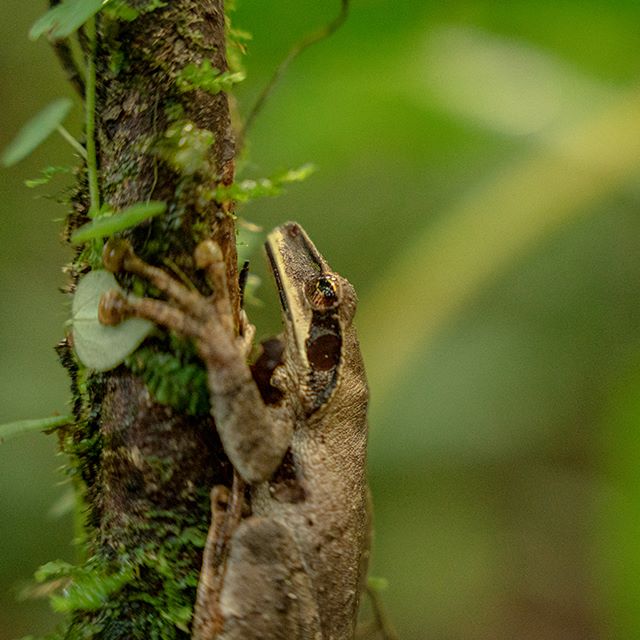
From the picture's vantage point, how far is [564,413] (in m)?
5.74

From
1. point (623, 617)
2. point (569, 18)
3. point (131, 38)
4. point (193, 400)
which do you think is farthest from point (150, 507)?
point (569, 18)

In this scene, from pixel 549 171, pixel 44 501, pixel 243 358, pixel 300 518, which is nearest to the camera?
pixel 243 358

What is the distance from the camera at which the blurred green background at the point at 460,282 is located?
346 cm

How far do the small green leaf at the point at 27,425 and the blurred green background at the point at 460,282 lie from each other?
0.33 meters

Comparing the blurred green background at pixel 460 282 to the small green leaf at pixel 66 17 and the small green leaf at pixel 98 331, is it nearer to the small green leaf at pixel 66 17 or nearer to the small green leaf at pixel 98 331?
the small green leaf at pixel 98 331

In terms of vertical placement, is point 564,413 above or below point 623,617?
above

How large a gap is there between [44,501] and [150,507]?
316 cm

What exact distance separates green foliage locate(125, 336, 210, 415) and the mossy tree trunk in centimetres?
2

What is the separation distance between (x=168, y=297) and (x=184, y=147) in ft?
1.15

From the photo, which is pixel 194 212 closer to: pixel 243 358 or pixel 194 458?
pixel 243 358

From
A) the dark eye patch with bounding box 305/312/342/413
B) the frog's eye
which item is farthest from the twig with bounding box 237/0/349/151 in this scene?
the dark eye patch with bounding box 305/312/342/413

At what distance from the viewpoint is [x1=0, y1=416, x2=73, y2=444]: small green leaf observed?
5.84 ft

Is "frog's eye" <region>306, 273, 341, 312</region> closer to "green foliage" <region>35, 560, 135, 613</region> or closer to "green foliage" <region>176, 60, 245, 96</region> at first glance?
"green foliage" <region>176, 60, 245, 96</region>

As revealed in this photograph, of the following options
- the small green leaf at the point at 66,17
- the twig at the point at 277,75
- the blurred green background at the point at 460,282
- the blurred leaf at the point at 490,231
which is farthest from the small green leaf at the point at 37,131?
the blurred leaf at the point at 490,231
